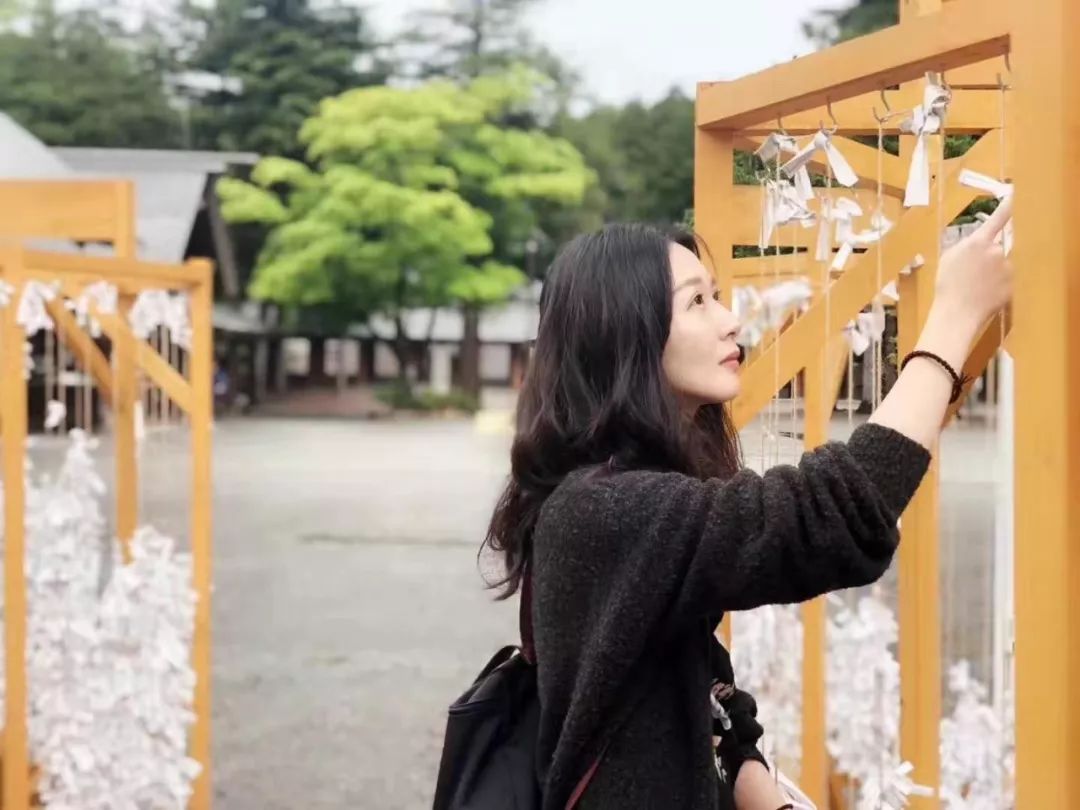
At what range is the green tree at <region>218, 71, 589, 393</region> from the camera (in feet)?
52.4

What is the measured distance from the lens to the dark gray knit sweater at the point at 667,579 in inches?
30.8

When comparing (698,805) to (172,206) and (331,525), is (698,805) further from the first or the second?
(172,206)

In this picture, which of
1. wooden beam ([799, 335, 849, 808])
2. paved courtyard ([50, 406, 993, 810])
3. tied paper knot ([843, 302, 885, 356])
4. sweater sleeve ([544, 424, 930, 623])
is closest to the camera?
sweater sleeve ([544, 424, 930, 623])

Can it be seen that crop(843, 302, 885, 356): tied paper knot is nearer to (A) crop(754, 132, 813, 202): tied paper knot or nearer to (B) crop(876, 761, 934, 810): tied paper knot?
(A) crop(754, 132, 813, 202): tied paper knot

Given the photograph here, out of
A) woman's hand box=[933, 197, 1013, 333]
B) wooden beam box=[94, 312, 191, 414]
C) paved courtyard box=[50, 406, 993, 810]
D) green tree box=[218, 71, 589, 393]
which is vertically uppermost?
green tree box=[218, 71, 589, 393]

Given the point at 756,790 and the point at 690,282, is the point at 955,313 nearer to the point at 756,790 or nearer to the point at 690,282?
the point at 690,282

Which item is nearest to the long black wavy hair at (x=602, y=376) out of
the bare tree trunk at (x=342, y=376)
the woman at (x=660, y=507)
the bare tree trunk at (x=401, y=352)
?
the woman at (x=660, y=507)

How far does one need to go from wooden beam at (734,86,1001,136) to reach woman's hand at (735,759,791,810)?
1.96 feet

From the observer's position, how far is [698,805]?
0.87 m

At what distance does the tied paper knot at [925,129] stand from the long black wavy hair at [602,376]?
0.19m

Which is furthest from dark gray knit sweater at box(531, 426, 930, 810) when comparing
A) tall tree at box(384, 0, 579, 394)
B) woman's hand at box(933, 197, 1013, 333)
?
tall tree at box(384, 0, 579, 394)

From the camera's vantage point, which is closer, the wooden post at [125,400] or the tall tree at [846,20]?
the wooden post at [125,400]

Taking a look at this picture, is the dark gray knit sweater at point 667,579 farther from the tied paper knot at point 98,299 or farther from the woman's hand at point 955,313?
the tied paper knot at point 98,299

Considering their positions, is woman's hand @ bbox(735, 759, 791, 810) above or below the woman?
below
